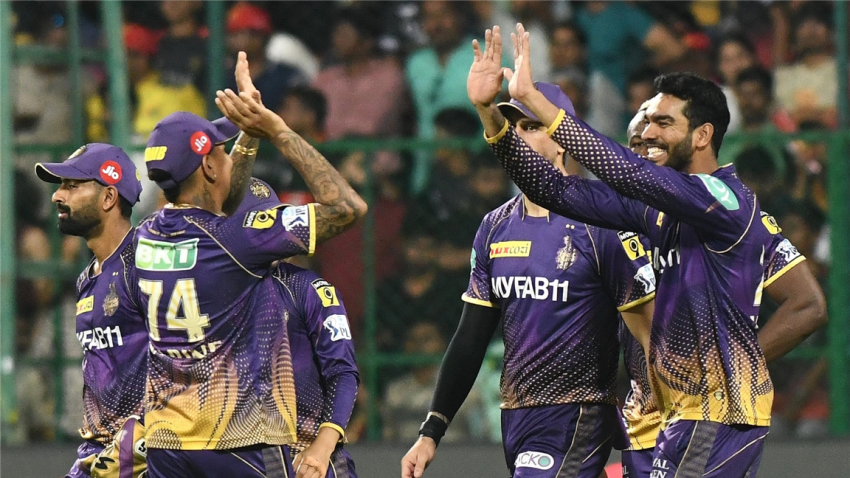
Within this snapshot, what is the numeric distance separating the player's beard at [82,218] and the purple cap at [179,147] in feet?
2.99

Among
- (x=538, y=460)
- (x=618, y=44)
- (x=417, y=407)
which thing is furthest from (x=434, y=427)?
(x=618, y=44)

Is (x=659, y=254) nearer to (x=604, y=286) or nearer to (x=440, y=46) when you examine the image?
(x=604, y=286)

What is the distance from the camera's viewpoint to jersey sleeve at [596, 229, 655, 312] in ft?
15.2

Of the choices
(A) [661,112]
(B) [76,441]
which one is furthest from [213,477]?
(B) [76,441]

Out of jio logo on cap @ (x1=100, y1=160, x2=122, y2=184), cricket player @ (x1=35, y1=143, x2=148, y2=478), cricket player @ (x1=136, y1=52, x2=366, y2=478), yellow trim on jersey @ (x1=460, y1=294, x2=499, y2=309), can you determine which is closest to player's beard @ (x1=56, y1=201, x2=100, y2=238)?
cricket player @ (x1=35, y1=143, x2=148, y2=478)

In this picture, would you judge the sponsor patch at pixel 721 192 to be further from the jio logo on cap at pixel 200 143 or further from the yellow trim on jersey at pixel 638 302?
the jio logo on cap at pixel 200 143

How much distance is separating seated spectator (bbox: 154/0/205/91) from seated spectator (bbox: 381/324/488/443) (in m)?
2.28

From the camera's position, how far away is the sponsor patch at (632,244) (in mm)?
4684

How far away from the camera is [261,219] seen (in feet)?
14.2

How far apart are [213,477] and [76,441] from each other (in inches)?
125

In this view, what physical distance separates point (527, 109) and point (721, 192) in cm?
97

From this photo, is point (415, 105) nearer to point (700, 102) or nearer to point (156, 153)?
point (156, 153)

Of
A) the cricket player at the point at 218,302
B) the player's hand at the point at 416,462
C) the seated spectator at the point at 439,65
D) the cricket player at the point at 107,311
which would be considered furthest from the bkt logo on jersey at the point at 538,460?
the seated spectator at the point at 439,65

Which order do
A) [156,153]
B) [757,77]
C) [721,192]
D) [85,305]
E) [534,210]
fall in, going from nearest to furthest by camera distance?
1. [721,192]
2. [156,153]
3. [534,210]
4. [85,305]
5. [757,77]
